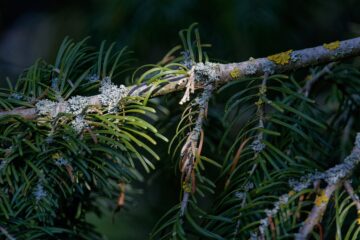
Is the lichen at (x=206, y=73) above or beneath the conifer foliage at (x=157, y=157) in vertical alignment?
above

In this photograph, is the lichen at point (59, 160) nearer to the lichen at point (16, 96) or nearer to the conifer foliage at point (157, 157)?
the conifer foliage at point (157, 157)

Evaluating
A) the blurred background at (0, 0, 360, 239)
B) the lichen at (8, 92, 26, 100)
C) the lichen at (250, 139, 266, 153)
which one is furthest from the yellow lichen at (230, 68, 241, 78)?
the blurred background at (0, 0, 360, 239)

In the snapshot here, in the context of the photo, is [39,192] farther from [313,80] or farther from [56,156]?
[313,80]

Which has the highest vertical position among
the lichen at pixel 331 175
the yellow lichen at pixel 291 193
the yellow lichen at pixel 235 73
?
the yellow lichen at pixel 235 73

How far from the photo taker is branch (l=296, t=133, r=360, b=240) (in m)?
0.82

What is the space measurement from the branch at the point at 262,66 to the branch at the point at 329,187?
0.16 metres

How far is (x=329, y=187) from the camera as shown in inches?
33.5

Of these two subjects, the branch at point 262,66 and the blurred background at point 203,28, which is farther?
the blurred background at point 203,28

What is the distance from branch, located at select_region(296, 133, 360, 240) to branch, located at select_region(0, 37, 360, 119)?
0.51ft

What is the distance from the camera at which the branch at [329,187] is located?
82 cm

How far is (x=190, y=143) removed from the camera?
89 cm

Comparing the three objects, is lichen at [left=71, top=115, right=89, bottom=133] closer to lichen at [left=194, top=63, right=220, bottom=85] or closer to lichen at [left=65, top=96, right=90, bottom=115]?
lichen at [left=65, top=96, right=90, bottom=115]

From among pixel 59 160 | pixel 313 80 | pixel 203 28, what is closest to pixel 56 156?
pixel 59 160

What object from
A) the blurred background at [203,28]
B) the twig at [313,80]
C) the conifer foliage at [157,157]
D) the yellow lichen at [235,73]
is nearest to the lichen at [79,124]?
the conifer foliage at [157,157]
